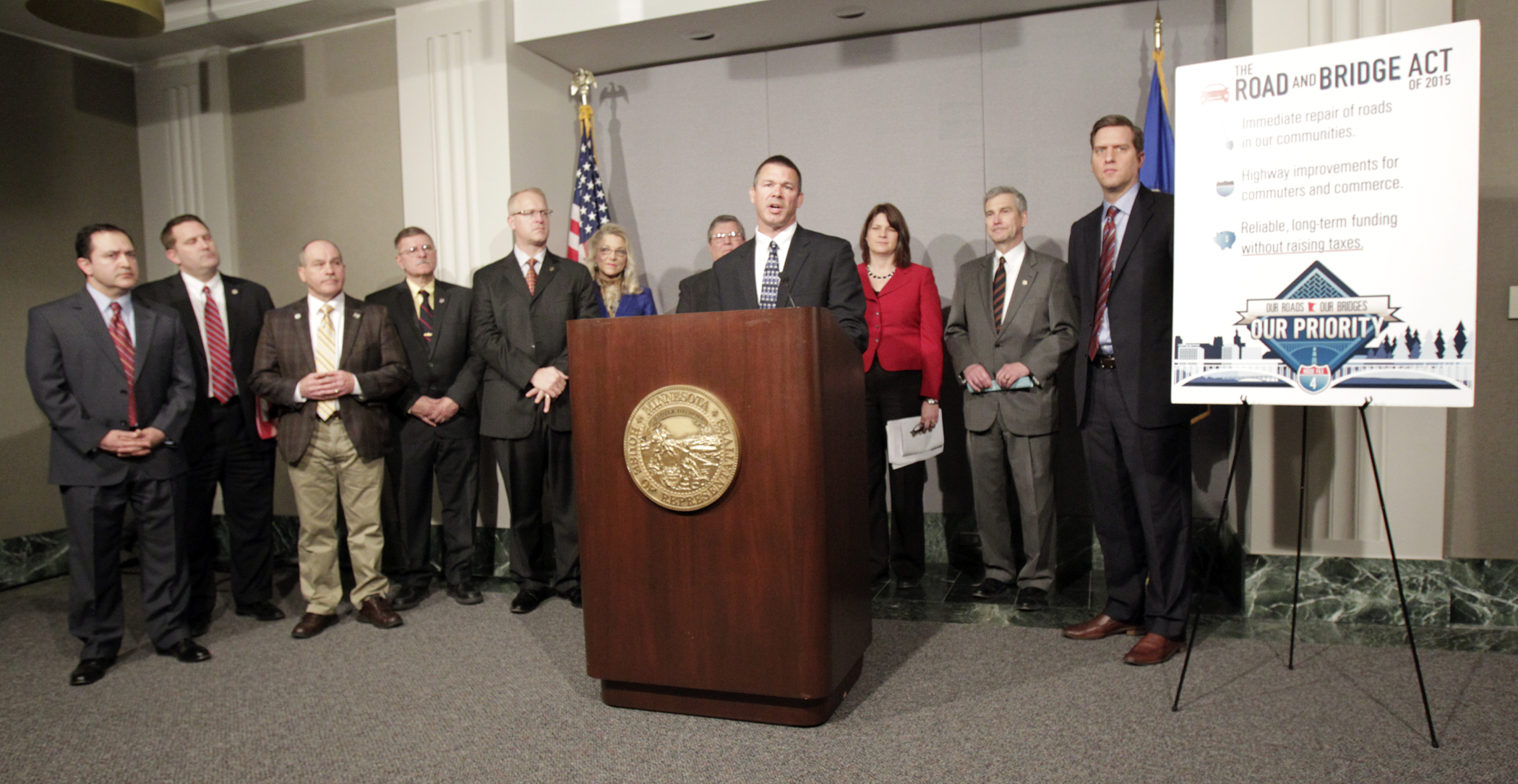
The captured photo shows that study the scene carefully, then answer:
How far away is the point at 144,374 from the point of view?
3.43m

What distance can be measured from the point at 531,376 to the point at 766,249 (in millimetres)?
1494

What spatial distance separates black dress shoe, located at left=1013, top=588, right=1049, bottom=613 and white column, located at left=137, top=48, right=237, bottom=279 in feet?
16.1

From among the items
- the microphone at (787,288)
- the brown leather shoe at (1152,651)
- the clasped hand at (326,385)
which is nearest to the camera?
the microphone at (787,288)

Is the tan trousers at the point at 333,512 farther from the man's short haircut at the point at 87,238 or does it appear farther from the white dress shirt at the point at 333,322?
the man's short haircut at the point at 87,238

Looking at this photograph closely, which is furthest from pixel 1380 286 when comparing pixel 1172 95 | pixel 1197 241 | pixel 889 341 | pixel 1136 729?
pixel 1172 95

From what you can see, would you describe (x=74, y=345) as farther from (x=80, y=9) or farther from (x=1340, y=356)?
(x=1340, y=356)

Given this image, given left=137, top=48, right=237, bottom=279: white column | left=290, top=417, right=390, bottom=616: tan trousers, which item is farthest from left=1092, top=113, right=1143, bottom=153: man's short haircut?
left=137, top=48, right=237, bottom=279: white column

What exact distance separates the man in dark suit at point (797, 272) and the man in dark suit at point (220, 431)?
2.55m

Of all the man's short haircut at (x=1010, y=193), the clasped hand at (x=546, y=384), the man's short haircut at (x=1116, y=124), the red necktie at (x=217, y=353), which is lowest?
the clasped hand at (x=546, y=384)

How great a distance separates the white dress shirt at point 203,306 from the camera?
3.97 meters

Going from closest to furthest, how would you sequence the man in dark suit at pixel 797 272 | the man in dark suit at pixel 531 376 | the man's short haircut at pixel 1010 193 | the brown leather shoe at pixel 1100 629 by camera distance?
1. the man in dark suit at pixel 797 272
2. the brown leather shoe at pixel 1100 629
3. the man's short haircut at pixel 1010 193
4. the man in dark suit at pixel 531 376

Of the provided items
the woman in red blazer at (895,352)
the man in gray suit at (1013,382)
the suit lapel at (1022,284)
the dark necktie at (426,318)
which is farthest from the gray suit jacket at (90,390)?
the suit lapel at (1022,284)

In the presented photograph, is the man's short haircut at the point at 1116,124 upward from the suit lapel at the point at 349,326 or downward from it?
upward

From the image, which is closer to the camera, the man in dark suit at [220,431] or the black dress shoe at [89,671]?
the black dress shoe at [89,671]
